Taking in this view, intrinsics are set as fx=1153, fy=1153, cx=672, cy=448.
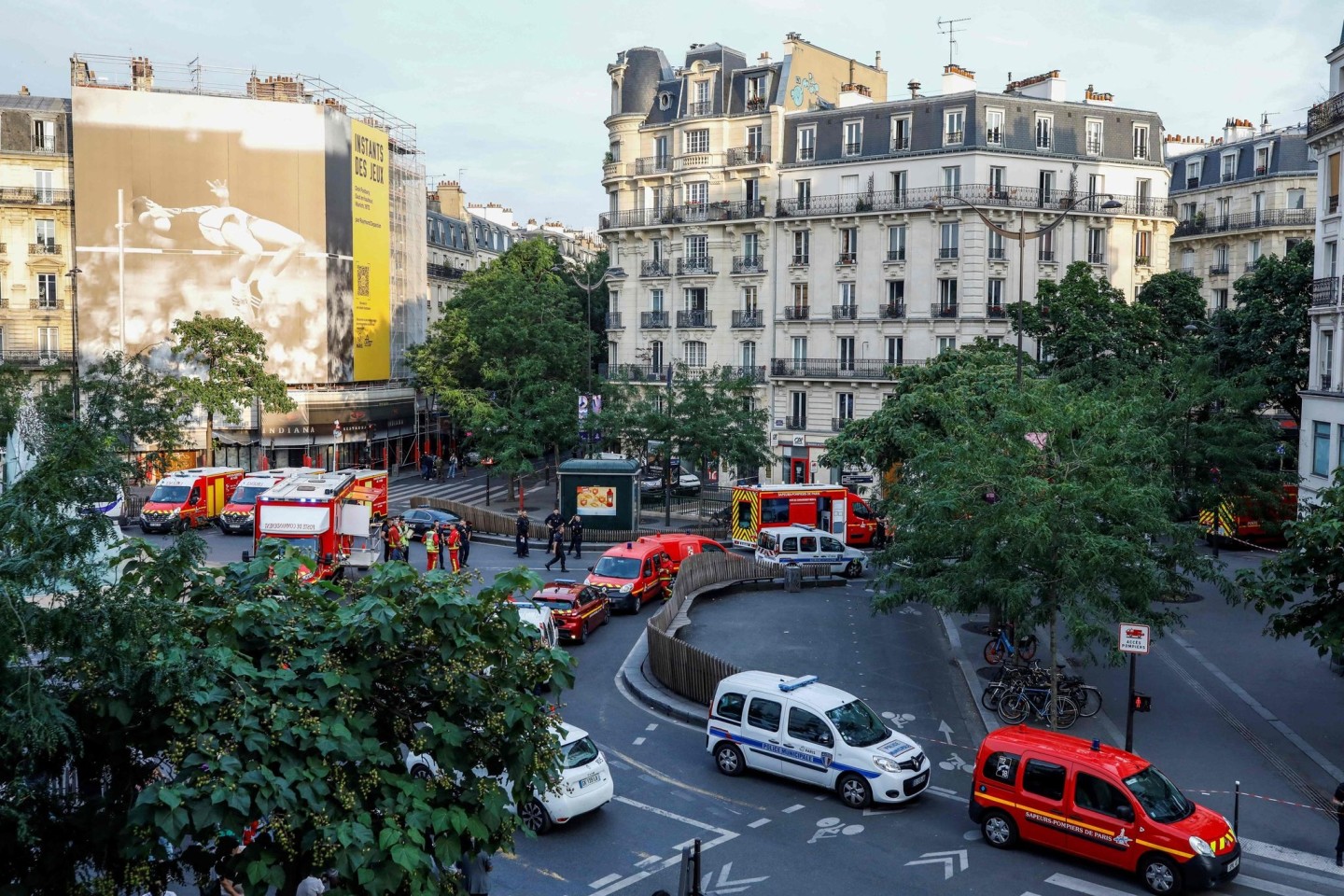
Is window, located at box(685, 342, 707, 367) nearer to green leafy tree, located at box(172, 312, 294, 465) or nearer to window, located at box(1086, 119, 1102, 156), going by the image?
green leafy tree, located at box(172, 312, 294, 465)

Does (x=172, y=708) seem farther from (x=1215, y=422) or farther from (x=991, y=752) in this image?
(x=1215, y=422)

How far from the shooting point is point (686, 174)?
5975cm

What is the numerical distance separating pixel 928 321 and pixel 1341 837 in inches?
1613

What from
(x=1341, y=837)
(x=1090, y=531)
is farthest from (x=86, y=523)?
(x=1090, y=531)

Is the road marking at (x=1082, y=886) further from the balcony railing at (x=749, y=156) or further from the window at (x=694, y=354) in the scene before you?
the balcony railing at (x=749, y=156)

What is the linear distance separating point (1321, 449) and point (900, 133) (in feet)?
87.8

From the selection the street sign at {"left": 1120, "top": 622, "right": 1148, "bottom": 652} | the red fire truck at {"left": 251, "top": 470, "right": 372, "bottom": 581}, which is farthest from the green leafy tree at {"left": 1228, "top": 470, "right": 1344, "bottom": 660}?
the red fire truck at {"left": 251, "top": 470, "right": 372, "bottom": 581}

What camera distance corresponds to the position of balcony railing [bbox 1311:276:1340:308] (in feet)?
113

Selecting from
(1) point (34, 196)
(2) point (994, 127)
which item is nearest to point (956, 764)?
(2) point (994, 127)

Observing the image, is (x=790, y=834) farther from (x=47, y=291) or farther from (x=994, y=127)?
(x=47, y=291)

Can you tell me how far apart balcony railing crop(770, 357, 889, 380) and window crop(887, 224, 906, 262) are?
16.4ft

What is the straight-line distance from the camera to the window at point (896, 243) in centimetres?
5478

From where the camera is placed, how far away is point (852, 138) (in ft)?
185

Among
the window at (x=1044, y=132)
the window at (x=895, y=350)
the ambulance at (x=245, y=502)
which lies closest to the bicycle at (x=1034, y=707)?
the ambulance at (x=245, y=502)
